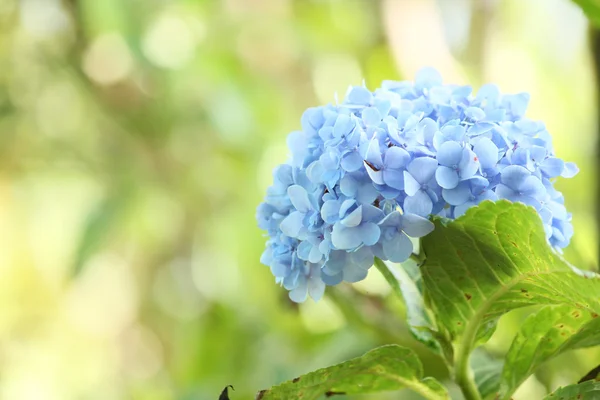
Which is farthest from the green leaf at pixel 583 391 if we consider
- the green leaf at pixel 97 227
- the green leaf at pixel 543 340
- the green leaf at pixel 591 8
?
the green leaf at pixel 97 227

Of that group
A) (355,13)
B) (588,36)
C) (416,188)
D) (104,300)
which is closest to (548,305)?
(416,188)

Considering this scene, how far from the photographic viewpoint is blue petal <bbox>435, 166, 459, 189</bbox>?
0.42m

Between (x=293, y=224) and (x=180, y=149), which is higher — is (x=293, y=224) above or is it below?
below

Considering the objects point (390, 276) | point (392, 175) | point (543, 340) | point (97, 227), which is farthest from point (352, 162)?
point (97, 227)

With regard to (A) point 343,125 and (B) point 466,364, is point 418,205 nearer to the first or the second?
(A) point 343,125

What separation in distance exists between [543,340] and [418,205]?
207mm

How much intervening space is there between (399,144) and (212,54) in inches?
46.2

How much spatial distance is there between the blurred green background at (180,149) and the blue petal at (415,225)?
710 mm

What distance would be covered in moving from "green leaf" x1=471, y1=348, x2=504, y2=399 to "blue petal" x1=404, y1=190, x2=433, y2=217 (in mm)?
263

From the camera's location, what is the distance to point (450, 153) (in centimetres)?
42

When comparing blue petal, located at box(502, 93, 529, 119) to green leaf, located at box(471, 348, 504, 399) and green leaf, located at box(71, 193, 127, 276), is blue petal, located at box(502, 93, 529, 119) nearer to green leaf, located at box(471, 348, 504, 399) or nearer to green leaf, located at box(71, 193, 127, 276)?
green leaf, located at box(471, 348, 504, 399)

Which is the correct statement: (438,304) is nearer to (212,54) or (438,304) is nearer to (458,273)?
(458,273)

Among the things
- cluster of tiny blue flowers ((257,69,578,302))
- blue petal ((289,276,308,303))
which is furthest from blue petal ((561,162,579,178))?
blue petal ((289,276,308,303))

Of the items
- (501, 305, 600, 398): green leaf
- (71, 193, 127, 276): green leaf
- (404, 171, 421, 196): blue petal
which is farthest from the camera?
(71, 193, 127, 276): green leaf
